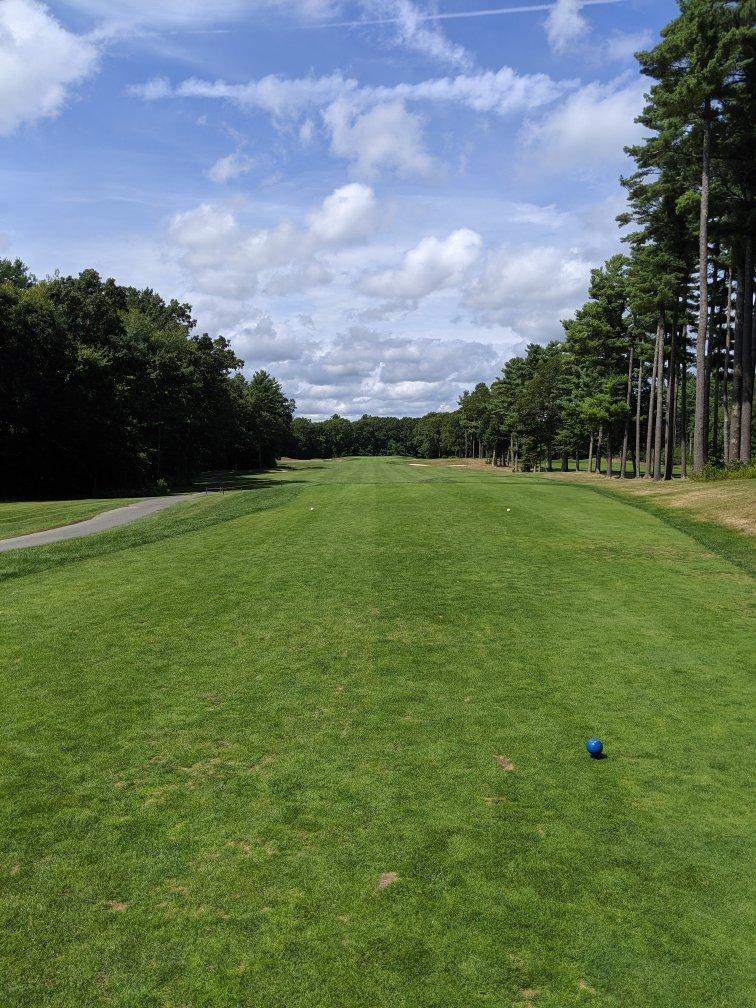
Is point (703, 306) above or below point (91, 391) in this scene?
above

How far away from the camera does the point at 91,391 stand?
48.6 meters

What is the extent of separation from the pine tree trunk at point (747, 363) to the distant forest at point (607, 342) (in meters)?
0.08

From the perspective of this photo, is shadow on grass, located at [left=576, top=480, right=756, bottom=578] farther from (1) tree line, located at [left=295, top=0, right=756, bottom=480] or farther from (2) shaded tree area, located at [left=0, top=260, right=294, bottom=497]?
(2) shaded tree area, located at [left=0, top=260, right=294, bottom=497]

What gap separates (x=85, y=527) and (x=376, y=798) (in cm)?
2000

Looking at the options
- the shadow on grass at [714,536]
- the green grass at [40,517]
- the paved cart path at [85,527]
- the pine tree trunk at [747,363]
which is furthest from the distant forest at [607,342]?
the paved cart path at [85,527]

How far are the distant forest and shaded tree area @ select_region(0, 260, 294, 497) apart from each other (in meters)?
0.12

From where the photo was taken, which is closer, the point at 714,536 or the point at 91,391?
the point at 714,536

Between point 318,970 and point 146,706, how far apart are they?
4488mm

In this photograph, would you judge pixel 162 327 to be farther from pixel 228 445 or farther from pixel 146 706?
pixel 146 706

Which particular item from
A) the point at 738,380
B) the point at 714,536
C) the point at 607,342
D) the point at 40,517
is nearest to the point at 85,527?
the point at 40,517

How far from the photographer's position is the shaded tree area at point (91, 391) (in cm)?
4472

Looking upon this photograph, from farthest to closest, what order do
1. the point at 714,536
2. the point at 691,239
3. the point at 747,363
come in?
the point at 691,239, the point at 747,363, the point at 714,536

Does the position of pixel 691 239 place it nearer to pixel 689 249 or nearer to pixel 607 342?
pixel 689 249

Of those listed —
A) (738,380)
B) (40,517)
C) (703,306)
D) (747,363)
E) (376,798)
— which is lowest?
(376,798)
